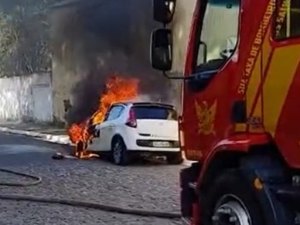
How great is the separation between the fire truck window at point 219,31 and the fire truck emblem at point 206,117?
0.34 meters

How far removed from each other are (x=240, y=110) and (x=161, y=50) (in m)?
1.14

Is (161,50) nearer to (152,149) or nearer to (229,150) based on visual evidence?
(229,150)

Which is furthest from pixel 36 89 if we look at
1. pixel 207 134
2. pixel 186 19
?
pixel 207 134

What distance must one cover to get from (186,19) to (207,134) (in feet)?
57.6

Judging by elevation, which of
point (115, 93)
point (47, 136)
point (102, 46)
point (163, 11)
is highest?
point (102, 46)

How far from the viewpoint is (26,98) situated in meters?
38.8

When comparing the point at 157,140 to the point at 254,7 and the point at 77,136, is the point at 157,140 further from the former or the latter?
the point at 254,7

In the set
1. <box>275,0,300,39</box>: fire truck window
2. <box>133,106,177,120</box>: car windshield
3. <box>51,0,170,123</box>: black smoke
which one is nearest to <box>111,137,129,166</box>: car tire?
<box>133,106,177,120</box>: car windshield

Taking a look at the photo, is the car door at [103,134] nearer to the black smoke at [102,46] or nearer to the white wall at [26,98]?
the black smoke at [102,46]

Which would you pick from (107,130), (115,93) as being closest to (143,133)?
(107,130)

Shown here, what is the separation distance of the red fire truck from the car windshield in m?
10.3

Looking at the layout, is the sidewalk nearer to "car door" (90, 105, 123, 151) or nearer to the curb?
the curb

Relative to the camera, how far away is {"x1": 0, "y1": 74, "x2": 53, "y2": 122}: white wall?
118 ft

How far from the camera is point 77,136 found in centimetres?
2186
